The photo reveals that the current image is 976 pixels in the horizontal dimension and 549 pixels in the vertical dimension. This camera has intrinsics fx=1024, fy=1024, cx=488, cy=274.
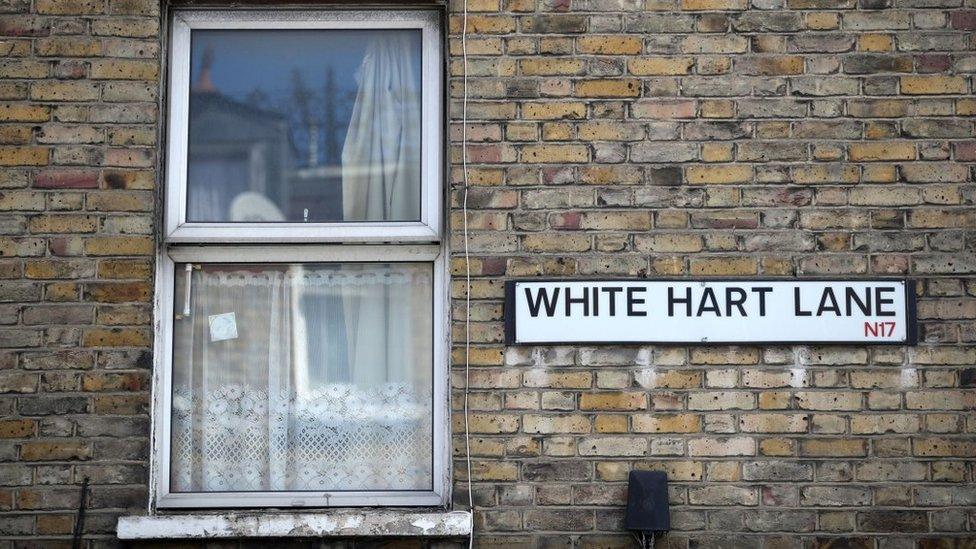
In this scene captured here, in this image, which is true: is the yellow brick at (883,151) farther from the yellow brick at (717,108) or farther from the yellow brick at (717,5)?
the yellow brick at (717,5)

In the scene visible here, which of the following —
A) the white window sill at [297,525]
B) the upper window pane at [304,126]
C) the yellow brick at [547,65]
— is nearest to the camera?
the white window sill at [297,525]

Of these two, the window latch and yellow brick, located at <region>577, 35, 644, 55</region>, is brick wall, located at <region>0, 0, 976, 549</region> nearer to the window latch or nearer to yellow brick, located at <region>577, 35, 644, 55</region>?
yellow brick, located at <region>577, 35, 644, 55</region>

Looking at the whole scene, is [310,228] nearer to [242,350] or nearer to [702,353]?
[242,350]

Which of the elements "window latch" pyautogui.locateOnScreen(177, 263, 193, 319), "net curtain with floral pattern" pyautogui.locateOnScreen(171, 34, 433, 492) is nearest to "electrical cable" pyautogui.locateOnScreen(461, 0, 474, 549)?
"net curtain with floral pattern" pyautogui.locateOnScreen(171, 34, 433, 492)

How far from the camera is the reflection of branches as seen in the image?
13.7 ft

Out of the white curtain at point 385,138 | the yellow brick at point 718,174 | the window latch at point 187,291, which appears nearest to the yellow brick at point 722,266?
the yellow brick at point 718,174

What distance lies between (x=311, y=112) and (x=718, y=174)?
5.43 feet

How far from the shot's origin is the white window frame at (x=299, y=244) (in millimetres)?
3982

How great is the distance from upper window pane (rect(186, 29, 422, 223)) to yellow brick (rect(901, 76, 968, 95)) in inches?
76.1

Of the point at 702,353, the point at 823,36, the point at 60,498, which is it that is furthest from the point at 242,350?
the point at 823,36

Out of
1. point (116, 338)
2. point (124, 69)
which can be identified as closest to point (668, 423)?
point (116, 338)

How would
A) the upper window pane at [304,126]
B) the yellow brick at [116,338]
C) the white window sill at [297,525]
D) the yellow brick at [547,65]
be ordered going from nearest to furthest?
the white window sill at [297,525] → the yellow brick at [116,338] → the yellow brick at [547,65] → the upper window pane at [304,126]

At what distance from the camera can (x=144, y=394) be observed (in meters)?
3.90

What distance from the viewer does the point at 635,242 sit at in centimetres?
394
